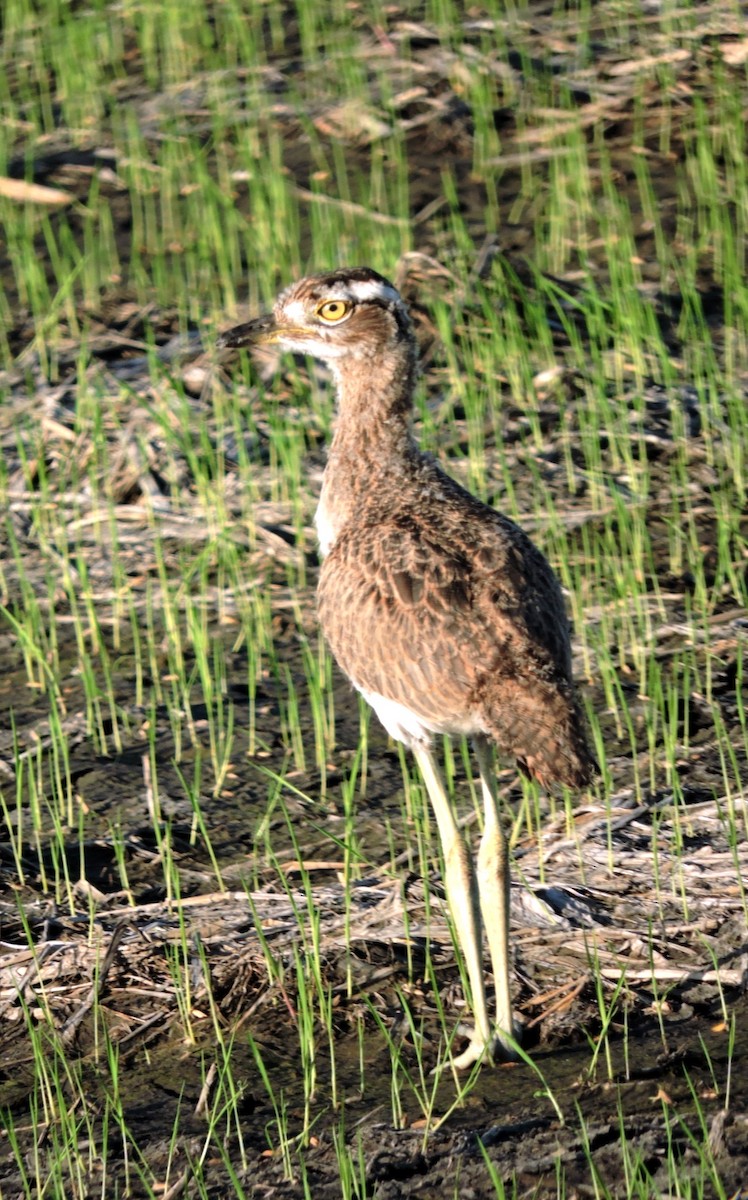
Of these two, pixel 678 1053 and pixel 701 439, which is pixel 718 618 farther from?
pixel 678 1053

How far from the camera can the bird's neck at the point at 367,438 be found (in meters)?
4.44

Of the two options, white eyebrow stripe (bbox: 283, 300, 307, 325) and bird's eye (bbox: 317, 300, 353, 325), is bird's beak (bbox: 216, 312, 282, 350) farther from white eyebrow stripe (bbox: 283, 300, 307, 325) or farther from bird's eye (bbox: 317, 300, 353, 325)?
bird's eye (bbox: 317, 300, 353, 325)

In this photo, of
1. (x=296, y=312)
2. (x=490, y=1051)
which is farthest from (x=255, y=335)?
(x=490, y=1051)

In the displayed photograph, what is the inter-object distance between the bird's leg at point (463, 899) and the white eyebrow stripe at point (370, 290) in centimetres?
129

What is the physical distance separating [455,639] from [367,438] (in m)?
0.95

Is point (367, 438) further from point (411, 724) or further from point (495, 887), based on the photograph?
point (495, 887)

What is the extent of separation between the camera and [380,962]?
424 cm

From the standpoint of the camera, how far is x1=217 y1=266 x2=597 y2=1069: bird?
3.64 m

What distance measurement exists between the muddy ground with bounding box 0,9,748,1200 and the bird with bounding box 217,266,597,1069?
0.19 meters

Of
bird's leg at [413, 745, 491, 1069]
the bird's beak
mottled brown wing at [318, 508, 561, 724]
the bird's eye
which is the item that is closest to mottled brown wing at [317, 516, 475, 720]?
mottled brown wing at [318, 508, 561, 724]

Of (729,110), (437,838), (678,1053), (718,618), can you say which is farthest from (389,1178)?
(729,110)

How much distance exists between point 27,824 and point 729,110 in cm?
509

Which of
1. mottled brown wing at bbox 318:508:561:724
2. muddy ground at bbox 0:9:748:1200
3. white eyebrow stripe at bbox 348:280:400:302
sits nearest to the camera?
muddy ground at bbox 0:9:748:1200

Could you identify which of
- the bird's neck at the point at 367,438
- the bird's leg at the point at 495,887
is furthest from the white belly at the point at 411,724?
the bird's neck at the point at 367,438
